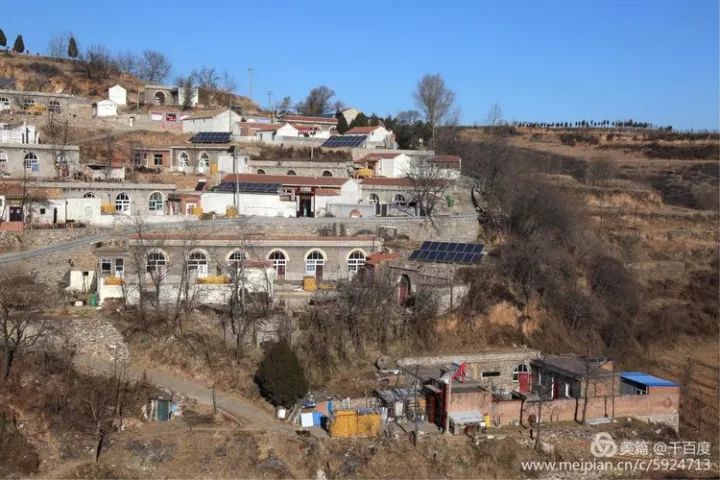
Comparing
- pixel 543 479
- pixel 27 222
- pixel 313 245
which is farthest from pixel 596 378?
pixel 27 222

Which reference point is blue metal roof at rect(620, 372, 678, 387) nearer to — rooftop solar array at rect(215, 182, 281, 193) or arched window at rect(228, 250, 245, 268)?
arched window at rect(228, 250, 245, 268)

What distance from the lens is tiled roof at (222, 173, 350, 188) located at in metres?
35.4

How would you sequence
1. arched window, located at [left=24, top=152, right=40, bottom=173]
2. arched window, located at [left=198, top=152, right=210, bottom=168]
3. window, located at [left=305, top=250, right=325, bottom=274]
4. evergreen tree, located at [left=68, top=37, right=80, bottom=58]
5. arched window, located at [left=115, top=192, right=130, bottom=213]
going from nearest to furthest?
window, located at [left=305, top=250, right=325, bottom=274] → arched window, located at [left=115, top=192, right=130, bottom=213] → arched window, located at [left=24, top=152, right=40, bottom=173] → arched window, located at [left=198, top=152, right=210, bottom=168] → evergreen tree, located at [left=68, top=37, right=80, bottom=58]

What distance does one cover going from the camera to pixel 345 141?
44.2 metres

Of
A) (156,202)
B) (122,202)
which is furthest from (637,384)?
(122,202)

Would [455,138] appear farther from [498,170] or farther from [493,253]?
[493,253]

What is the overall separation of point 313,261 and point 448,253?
5.40 metres

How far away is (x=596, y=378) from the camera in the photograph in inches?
907

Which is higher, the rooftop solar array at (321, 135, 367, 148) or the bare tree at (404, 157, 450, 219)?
the rooftop solar array at (321, 135, 367, 148)

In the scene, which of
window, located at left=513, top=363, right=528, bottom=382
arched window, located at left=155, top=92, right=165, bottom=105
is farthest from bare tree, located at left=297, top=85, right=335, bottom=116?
window, located at left=513, top=363, right=528, bottom=382

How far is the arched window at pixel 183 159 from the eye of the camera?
39.7 metres

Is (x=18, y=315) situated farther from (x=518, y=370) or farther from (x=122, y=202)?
(x=518, y=370)

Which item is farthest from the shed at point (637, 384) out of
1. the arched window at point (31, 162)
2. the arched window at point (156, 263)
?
the arched window at point (31, 162)

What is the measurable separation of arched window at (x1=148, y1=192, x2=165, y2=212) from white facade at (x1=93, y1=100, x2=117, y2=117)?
13.7 m
